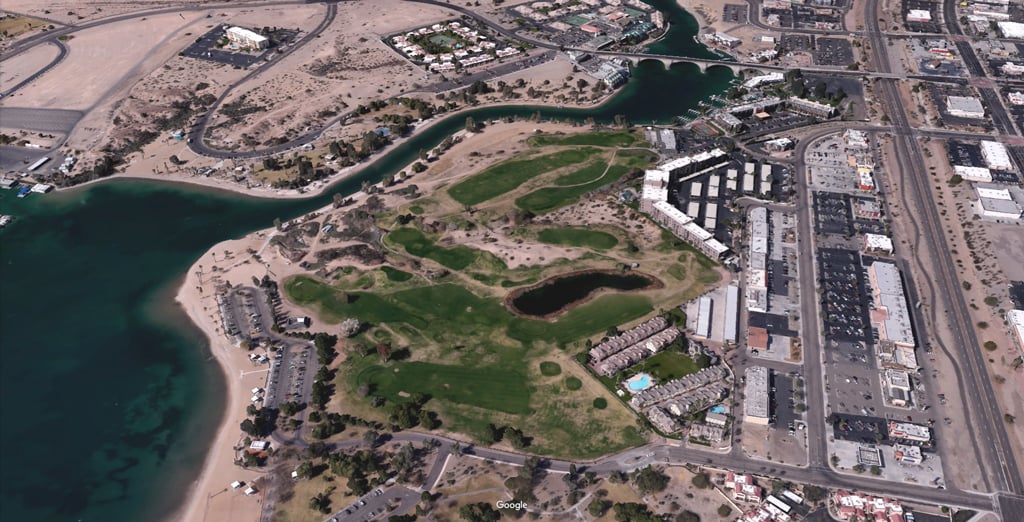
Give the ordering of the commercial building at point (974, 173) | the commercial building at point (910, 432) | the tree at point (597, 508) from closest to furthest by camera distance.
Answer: the tree at point (597, 508)
the commercial building at point (910, 432)
the commercial building at point (974, 173)

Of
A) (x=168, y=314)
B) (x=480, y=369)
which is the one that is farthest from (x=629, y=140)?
(x=168, y=314)

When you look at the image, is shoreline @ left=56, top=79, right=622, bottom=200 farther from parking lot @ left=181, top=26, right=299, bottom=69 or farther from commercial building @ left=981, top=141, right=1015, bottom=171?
commercial building @ left=981, top=141, right=1015, bottom=171

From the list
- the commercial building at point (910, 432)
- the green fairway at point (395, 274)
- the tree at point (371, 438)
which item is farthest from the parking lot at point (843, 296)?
the tree at point (371, 438)

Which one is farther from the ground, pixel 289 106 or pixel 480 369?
pixel 289 106

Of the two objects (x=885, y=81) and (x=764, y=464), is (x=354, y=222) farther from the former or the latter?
(x=885, y=81)

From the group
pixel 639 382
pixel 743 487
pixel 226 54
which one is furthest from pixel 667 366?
pixel 226 54

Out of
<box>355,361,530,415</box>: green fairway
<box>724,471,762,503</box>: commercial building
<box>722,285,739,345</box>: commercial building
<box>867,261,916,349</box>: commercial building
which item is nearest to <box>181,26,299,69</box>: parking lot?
<box>355,361,530,415</box>: green fairway

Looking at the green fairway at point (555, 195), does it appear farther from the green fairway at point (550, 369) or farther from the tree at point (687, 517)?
the tree at point (687, 517)
